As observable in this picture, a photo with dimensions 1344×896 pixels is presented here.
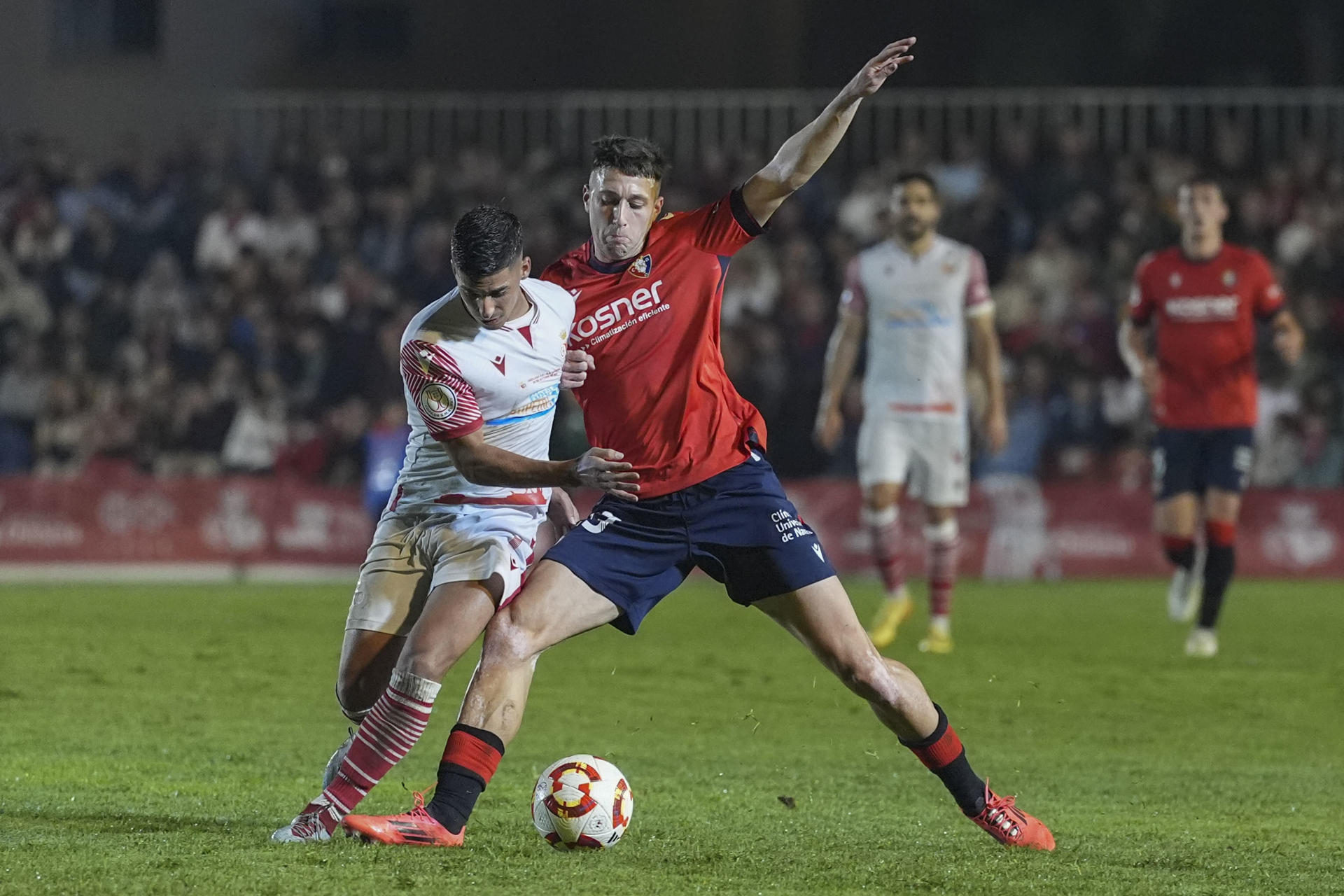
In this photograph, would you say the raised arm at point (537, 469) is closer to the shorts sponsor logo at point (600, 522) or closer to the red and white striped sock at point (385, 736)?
the shorts sponsor logo at point (600, 522)

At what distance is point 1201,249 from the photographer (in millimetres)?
11969

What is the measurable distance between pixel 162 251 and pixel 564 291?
15.9 metres

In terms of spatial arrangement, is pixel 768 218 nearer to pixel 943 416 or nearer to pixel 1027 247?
pixel 943 416

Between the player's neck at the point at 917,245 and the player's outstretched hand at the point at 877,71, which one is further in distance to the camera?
the player's neck at the point at 917,245

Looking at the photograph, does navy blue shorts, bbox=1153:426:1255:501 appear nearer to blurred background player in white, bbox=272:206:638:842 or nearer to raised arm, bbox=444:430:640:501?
blurred background player in white, bbox=272:206:638:842

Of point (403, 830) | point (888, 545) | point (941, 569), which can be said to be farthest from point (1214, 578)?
point (403, 830)

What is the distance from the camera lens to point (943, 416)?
40.4ft

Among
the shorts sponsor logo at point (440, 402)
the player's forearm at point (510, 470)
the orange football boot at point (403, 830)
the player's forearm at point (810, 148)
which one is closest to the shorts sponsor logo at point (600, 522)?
the player's forearm at point (510, 470)

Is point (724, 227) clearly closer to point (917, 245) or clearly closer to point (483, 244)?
point (483, 244)

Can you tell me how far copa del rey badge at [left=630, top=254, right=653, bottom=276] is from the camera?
622cm

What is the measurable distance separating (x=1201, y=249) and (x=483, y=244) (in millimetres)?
7331

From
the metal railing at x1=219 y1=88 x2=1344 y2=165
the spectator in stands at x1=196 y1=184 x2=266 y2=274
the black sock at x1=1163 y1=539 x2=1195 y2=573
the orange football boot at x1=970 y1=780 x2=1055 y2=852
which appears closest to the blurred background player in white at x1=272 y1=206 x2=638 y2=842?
the orange football boot at x1=970 y1=780 x2=1055 y2=852

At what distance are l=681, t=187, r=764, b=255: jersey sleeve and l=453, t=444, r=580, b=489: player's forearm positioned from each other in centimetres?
97

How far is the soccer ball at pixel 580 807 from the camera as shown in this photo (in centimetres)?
586
